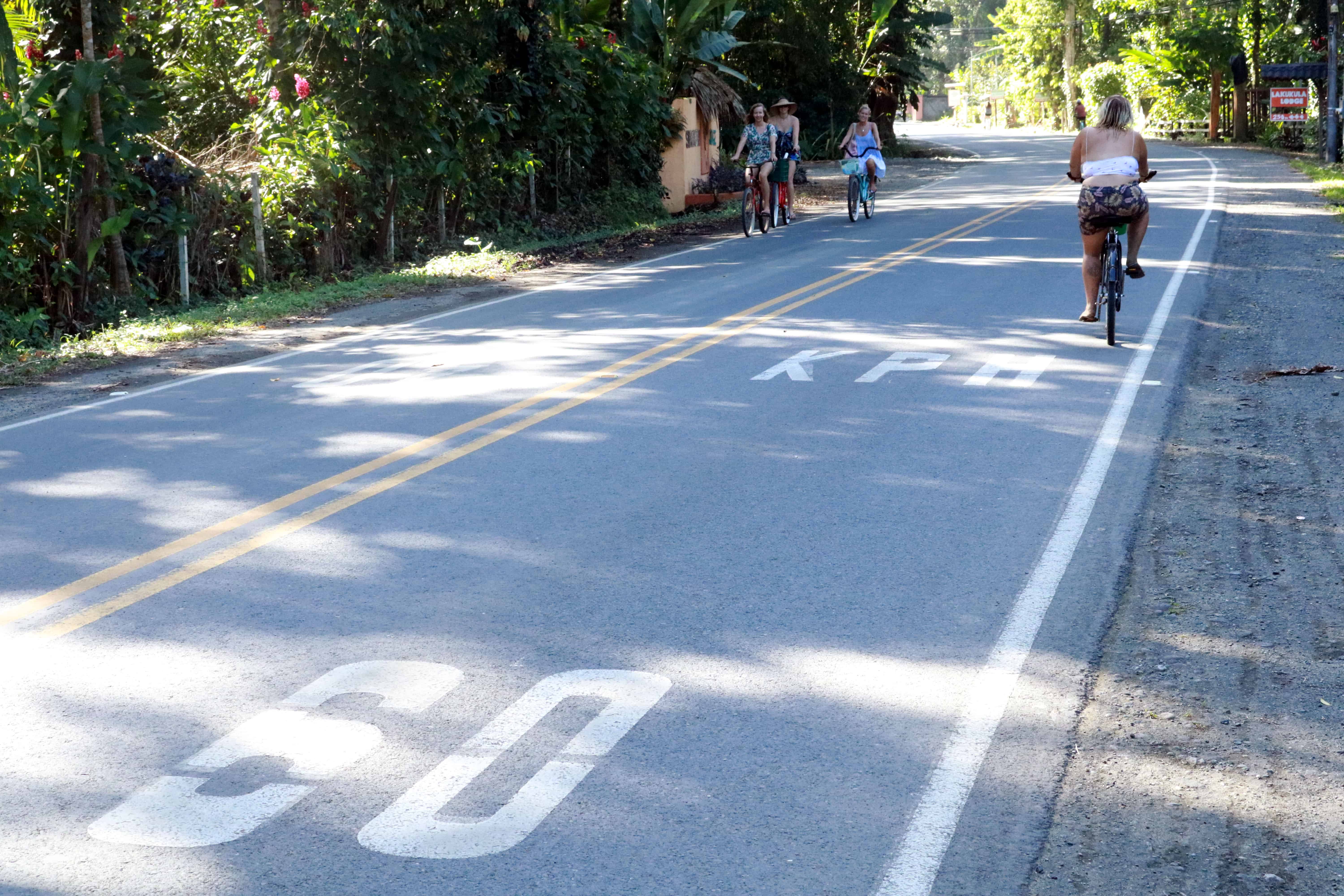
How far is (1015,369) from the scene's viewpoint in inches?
409

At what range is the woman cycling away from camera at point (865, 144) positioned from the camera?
22.8m

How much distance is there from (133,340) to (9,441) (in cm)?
413

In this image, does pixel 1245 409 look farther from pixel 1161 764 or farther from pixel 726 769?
pixel 726 769

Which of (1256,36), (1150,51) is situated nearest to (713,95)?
(1256,36)

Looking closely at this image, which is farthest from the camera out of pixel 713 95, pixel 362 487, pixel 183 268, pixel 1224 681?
pixel 713 95

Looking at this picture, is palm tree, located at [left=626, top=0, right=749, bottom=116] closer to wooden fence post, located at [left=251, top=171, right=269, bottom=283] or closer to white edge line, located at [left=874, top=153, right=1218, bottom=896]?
wooden fence post, located at [left=251, top=171, right=269, bottom=283]

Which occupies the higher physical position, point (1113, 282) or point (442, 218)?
point (442, 218)

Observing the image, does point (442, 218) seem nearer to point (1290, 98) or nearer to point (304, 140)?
point (304, 140)

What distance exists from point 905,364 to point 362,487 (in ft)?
15.6

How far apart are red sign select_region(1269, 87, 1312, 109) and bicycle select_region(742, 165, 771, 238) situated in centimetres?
2843

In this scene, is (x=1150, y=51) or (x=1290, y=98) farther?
(x=1150, y=51)

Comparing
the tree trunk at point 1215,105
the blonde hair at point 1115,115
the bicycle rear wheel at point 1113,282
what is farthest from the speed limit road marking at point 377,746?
the tree trunk at point 1215,105

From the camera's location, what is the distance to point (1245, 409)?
9.06 meters

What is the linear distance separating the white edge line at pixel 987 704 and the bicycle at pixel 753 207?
13958 millimetres
